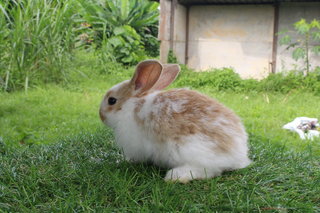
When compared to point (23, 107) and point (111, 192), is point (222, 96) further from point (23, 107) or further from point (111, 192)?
point (111, 192)

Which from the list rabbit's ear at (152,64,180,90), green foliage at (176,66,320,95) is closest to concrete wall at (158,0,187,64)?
green foliage at (176,66,320,95)

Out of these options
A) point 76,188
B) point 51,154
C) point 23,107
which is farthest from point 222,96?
point 76,188

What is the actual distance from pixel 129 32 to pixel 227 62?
10.5 ft

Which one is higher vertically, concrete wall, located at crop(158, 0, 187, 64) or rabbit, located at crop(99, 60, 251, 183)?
concrete wall, located at crop(158, 0, 187, 64)

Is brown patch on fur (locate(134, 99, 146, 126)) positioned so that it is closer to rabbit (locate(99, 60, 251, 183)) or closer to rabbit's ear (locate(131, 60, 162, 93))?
rabbit (locate(99, 60, 251, 183))

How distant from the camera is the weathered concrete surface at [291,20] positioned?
826 centimetres

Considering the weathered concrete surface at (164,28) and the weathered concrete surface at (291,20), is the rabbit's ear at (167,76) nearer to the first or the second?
the weathered concrete surface at (164,28)

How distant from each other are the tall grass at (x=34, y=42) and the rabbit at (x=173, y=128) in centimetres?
412

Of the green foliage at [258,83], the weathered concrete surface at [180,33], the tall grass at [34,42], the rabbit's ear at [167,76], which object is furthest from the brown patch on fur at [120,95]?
the weathered concrete surface at [180,33]

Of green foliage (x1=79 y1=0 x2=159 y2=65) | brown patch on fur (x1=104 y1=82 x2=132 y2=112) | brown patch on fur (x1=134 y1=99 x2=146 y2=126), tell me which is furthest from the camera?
green foliage (x1=79 y1=0 x2=159 y2=65)

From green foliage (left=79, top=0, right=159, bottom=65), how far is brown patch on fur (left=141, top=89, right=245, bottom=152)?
7.39 m

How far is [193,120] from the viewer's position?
6.93 ft

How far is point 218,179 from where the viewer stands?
2041 mm

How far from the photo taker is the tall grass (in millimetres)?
6090
